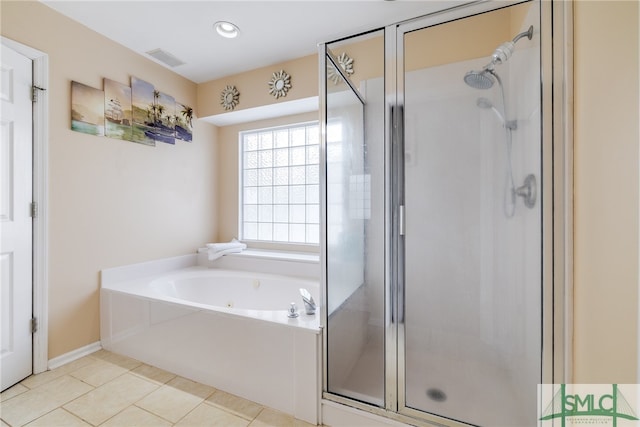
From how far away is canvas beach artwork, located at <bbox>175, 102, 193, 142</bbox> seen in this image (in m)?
2.87

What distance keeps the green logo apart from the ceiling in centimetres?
201

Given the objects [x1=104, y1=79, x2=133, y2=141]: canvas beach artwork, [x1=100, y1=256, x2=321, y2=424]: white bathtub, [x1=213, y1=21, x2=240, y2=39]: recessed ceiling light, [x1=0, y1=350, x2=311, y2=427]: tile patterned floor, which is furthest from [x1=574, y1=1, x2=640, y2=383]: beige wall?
[x1=104, y1=79, x2=133, y2=141]: canvas beach artwork

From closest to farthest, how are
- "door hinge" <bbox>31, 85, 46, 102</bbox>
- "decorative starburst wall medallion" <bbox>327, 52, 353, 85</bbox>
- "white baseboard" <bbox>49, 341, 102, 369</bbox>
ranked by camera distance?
"decorative starburst wall medallion" <bbox>327, 52, 353, 85</bbox>
"door hinge" <bbox>31, 85, 46, 102</bbox>
"white baseboard" <bbox>49, 341, 102, 369</bbox>

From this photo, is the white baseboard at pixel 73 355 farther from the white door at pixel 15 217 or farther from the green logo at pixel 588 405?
the green logo at pixel 588 405

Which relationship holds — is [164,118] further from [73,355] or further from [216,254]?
[73,355]

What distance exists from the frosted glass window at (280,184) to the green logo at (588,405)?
213 centimetres

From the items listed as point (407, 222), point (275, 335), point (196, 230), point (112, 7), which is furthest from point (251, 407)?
point (112, 7)

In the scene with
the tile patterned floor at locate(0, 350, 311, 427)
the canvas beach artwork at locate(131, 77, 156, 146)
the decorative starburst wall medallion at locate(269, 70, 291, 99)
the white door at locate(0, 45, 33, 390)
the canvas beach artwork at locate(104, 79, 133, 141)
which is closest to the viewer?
the tile patterned floor at locate(0, 350, 311, 427)

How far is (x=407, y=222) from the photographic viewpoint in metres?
1.49

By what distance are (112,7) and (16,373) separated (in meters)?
2.55

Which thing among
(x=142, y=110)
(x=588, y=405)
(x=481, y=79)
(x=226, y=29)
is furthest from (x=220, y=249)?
(x=588, y=405)

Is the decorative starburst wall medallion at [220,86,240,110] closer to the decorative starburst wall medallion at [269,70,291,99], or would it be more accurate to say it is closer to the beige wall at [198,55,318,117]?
the beige wall at [198,55,318,117]

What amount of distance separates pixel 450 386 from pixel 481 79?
5.60 feet

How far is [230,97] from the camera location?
2914 millimetres
